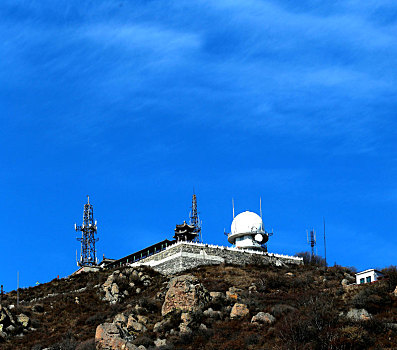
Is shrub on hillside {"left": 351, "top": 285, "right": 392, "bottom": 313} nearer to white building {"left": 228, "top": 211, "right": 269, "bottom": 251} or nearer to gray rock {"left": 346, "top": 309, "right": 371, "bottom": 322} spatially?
gray rock {"left": 346, "top": 309, "right": 371, "bottom": 322}

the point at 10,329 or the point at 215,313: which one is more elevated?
the point at 10,329

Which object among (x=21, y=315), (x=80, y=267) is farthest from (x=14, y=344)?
(x=80, y=267)

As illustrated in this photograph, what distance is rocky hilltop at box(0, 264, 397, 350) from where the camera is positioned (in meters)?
45.8

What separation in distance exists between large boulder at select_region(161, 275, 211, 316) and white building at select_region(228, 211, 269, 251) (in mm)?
31820

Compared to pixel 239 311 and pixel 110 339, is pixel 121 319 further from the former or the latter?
pixel 239 311

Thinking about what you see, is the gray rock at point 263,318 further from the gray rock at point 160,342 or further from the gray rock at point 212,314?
the gray rock at point 160,342

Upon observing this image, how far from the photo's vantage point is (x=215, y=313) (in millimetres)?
53875

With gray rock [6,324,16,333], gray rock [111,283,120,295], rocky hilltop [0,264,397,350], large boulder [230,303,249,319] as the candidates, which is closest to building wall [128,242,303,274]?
rocky hilltop [0,264,397,350]

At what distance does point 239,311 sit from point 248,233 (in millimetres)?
35810

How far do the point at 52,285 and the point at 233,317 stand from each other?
3625cm

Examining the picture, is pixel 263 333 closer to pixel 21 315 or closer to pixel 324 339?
pixel 324 339

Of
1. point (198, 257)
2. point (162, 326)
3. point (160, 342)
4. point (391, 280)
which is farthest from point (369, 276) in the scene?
point (198, 257)

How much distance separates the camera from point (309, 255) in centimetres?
8994

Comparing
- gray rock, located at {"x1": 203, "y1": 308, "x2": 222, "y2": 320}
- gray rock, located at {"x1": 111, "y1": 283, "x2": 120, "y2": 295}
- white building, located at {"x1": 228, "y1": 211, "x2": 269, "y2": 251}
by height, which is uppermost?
white building, located at {"x1": 228, "y1": 211, "x2": 269, "y2": 251}
